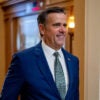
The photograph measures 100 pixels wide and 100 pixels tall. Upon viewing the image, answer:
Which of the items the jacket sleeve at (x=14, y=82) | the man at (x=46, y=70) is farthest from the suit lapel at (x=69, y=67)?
the jacket sleeve at (x=14, y=82)

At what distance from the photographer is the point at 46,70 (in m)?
1.74

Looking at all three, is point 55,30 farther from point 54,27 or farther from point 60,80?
point 60,80

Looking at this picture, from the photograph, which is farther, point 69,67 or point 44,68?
point 69,67

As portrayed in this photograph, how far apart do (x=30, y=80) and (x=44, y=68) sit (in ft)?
0.41

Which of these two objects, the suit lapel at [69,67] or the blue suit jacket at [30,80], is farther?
the suit lapel at [69,67]

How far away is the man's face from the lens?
1750 mm

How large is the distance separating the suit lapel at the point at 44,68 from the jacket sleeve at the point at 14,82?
0.14 m

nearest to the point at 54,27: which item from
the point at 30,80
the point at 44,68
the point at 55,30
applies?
the point at 55,30

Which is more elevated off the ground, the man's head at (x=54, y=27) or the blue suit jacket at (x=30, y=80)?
the man's head at (x=54, y=27)

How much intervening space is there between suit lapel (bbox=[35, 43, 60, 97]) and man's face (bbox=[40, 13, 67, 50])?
3.4 inches

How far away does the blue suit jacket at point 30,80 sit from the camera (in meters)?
1.69

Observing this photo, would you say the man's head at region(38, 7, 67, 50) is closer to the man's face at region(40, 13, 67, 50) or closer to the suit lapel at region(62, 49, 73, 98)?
the man's face at region(40, 13, 67, 50)

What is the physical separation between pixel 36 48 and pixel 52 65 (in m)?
0.16

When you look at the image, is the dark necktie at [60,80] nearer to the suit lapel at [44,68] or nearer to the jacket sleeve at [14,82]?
the suit lapel at [44,68]
